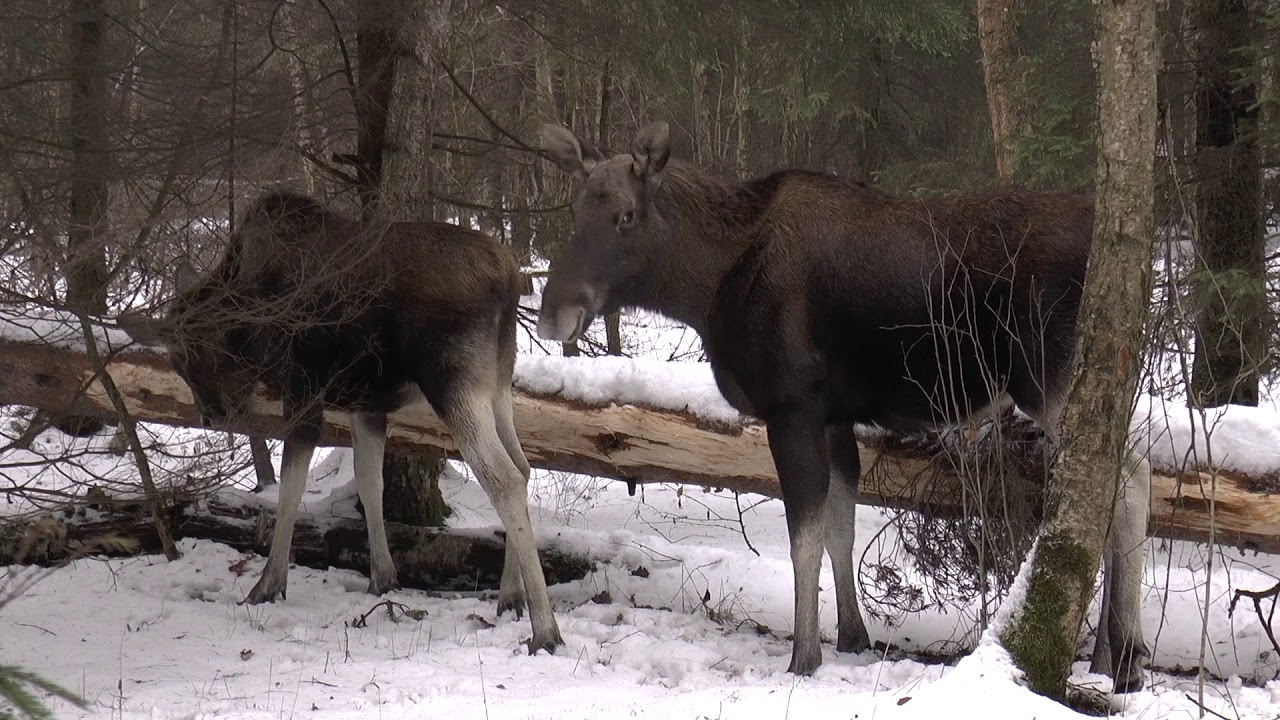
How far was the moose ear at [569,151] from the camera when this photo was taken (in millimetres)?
6379

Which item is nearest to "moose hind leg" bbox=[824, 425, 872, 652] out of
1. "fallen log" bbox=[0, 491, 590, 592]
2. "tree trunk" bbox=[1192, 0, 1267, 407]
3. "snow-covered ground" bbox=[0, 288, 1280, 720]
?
"snow-covered ground" bbox=[0, 288, 1280, 720]

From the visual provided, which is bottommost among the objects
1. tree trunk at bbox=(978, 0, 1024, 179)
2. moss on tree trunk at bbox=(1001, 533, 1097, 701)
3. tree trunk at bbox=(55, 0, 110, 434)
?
moss on tree trunk at bbox=(1001, 533, 1097, 701)

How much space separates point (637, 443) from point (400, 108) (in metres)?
2.86

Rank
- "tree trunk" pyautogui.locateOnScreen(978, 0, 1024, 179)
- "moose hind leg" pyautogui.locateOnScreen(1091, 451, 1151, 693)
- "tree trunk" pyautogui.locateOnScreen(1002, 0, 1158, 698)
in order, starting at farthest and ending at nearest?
"tree trunk" pyautogui.locateOnScreen(978, 0, 1024, 179) → "moose hind leg" pyautogui.locateOnScreen(1091, 451, 1151, 693) → "tree trunk" pyautogui.locateOnScreen(1002, 0, 1158, 698)

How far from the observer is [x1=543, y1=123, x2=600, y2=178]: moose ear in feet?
20.9

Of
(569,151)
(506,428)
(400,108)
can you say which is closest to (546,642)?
(506,428)

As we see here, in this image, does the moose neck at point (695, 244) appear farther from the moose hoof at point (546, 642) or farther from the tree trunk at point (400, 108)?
the tree trunk at point (400, 108)

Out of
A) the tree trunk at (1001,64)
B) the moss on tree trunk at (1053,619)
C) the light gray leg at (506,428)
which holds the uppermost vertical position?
the tree trunk at (1001,64)

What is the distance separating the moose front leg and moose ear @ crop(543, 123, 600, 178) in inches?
69.4

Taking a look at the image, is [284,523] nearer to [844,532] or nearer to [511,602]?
[511,602]

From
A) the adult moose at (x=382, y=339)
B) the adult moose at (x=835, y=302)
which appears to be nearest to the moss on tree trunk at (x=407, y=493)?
the adult moose at (x=382, y=339)

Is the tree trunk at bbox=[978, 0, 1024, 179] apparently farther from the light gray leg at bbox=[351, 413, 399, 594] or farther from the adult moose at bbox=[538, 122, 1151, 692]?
the light gray leg at bbox=[351, 413, 399, 594]

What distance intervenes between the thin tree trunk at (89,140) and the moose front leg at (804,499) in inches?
128

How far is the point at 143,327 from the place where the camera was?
5.11m
